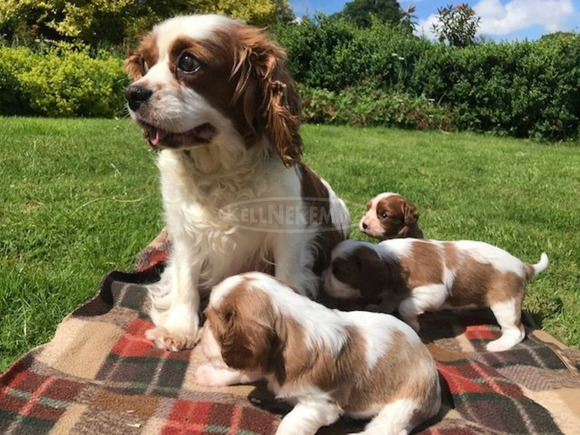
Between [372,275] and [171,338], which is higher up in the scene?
[372,275]

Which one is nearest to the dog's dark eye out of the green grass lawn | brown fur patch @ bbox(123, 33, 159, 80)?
brown fur patch @ bbox(123, 33, 159, 80)

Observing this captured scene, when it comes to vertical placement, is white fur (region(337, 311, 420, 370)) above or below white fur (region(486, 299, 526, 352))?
above

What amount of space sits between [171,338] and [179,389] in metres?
0.48

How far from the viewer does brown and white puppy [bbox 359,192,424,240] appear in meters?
4.19

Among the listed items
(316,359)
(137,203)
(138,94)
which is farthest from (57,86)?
(316,359)

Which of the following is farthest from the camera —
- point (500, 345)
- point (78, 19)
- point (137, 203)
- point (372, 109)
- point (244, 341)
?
point (78, 19)

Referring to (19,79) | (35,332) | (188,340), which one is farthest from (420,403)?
(19,79)

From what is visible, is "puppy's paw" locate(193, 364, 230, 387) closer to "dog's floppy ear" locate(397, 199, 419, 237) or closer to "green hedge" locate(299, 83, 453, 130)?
"dog's floppy ear" locate(397, 199, 419, 237)

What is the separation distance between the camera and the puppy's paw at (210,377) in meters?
2.63

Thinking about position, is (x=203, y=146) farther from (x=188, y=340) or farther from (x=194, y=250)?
A: (x=188, y=340)

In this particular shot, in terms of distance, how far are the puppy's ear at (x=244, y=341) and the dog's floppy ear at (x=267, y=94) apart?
3.50 ft

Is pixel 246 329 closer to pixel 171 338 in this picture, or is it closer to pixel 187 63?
pixel 171 338

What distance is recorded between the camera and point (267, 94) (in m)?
2.99

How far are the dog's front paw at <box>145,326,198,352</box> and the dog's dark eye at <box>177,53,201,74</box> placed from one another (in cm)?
137
